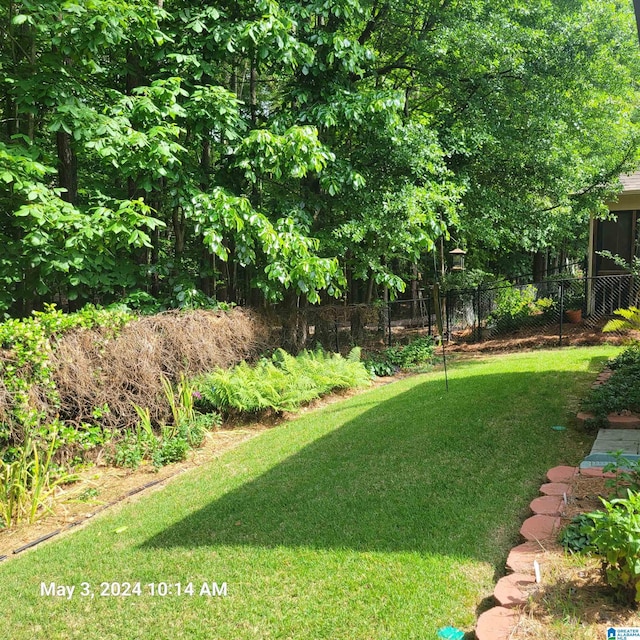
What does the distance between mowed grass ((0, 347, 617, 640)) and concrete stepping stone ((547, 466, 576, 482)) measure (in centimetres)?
13

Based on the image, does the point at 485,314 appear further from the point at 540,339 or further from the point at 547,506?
the point at 547,506

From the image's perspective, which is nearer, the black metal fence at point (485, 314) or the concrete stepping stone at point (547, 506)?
the concrete stepping stone at point (547, 506)

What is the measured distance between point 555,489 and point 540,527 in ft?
2.05

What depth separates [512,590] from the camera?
8.75ft

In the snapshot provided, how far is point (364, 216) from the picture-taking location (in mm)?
9766

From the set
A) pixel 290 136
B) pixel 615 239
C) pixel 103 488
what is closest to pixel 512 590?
pixel 103 488

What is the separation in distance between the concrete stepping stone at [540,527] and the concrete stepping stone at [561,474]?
71cm

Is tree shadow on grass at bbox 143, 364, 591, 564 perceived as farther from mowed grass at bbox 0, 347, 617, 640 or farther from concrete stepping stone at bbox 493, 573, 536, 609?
concrete stepping stone at bbox 493, 573, 536, 609

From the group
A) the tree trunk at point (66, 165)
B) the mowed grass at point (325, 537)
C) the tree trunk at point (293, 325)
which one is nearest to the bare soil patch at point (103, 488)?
the mowed grass at point (325, 537)

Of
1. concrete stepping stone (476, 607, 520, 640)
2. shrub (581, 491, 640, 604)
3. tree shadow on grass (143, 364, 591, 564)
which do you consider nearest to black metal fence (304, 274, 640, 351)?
tree shadow on grass (143, 364, 591, 564)

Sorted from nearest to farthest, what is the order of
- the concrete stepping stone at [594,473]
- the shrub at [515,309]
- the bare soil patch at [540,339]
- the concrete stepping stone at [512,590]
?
the concrete stepping stone at [512,590]
the concrete stepping stone at [594,473]
the bare soil patch at [540,339]
the shrub at [515,309]

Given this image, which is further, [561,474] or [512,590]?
[561,474]

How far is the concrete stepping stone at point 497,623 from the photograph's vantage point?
92.7 inches

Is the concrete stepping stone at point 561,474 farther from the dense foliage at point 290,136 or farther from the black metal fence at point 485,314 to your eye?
the black metal fence at point 485,314
